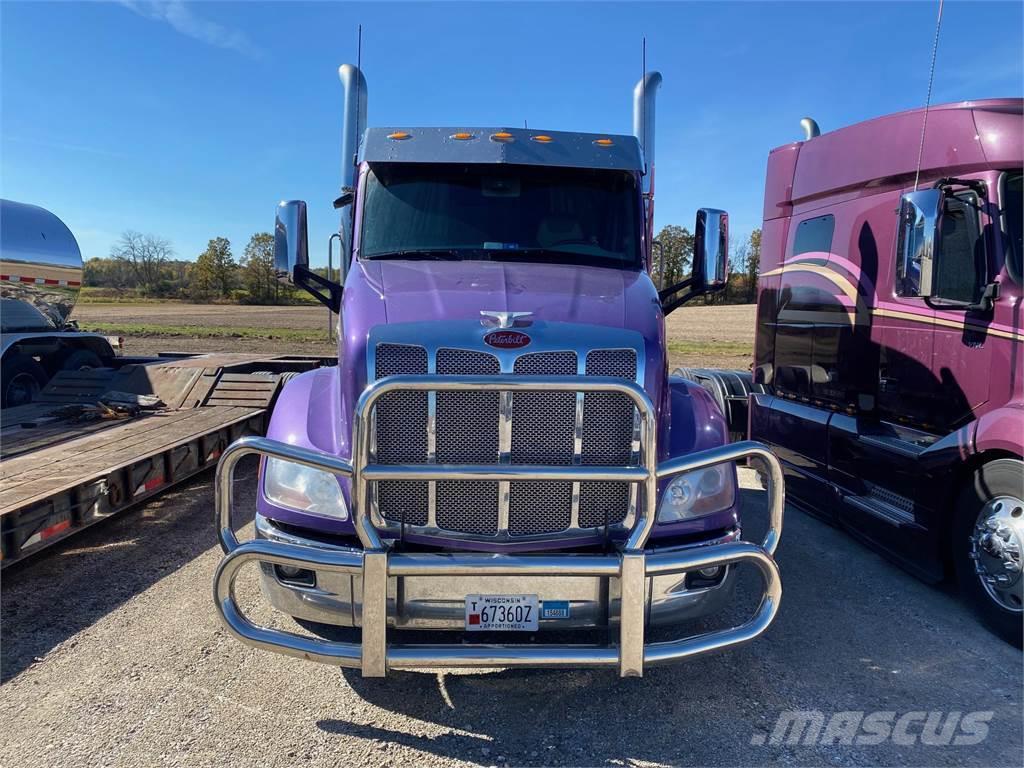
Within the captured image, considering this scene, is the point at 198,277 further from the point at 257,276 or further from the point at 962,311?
the point at 962,311

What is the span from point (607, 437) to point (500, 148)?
87.1 inches

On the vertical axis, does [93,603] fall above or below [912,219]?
below

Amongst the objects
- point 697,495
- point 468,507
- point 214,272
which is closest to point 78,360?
point 468,507

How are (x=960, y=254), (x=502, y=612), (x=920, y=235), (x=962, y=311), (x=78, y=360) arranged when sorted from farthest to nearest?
(x=78, y=360) → (x=962, y=311) → (x=960, y=254) → (x=920, y=235) → (x=502, y=612)

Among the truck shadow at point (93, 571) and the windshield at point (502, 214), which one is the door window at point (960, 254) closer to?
the windshield at point (502, 214)

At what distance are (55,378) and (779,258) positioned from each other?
309 inches

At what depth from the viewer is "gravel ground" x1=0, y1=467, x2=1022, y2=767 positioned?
8.89 ft

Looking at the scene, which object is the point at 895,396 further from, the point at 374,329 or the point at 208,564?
the point at 208,564

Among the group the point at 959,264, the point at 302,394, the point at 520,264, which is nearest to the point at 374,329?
the point at 302,394

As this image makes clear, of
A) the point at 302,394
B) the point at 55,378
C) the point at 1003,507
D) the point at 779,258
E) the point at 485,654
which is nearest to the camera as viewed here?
the point at 485,654

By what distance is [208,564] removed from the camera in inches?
178

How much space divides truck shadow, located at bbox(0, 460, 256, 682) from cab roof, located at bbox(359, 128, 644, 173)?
3.01 meters

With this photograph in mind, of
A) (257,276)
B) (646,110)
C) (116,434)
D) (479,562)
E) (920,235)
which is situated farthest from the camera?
(257,276)

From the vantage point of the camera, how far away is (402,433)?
2754 millimetres
